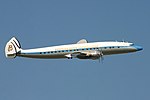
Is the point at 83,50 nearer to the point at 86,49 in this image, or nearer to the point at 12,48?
the point at 86,49

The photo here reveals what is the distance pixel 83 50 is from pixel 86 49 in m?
0.77

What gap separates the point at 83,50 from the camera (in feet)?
290

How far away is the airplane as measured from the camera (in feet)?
283

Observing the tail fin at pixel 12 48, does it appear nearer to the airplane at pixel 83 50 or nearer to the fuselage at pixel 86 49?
the airplane at pixel 83 50

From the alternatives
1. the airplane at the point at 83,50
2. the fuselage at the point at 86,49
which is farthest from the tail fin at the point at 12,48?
the fuselage at the point at 86,49

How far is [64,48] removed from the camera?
88.7 m

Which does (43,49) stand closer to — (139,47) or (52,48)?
(52,48)

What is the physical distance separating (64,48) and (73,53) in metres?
2.91

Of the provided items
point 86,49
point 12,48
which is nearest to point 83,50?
point 86,49

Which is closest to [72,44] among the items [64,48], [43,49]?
[64,48]

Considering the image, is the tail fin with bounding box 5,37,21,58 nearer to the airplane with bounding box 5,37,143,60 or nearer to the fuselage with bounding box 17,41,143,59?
the airplane with bounding box 5,37,143,60

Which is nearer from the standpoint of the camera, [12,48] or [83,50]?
[83,50]

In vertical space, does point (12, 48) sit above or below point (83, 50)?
above

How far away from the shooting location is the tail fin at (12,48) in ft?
315
